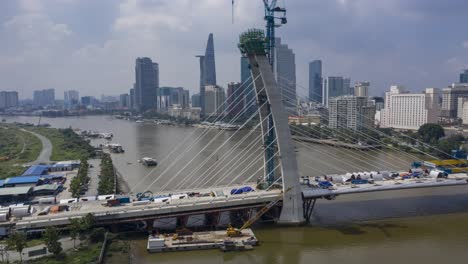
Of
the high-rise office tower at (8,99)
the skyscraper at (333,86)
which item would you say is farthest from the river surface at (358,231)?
the high-rise office tower at (8,99)

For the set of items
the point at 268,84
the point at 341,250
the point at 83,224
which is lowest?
the point at 341,250

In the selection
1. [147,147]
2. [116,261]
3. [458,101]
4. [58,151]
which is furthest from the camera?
[458,101]

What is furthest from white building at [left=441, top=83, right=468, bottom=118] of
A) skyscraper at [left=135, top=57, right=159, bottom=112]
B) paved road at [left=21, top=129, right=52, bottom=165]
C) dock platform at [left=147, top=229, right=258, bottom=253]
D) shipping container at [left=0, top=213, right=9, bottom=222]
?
skyscraper at [left=135, top=57, right=159, bottom=112]

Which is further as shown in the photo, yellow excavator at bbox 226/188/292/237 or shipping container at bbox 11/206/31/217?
shipping container at bbox 11/206/31/217

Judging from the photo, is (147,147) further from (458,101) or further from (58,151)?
(458,101)

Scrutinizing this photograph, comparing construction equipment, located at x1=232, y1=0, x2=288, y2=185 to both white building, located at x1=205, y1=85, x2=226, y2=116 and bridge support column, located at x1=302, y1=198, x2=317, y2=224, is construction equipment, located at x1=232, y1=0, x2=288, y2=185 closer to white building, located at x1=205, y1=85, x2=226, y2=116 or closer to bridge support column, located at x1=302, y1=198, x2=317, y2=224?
bridge support column, located at x1=302, y1=198, x2=317, y2=224

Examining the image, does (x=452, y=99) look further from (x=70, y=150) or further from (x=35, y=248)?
(x=35, y=248)

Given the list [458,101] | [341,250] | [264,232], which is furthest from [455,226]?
[458,101]
